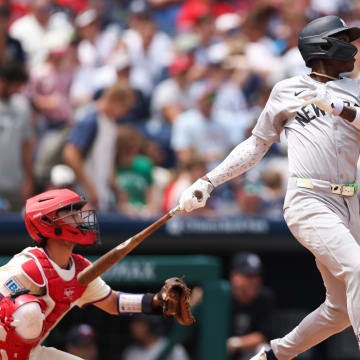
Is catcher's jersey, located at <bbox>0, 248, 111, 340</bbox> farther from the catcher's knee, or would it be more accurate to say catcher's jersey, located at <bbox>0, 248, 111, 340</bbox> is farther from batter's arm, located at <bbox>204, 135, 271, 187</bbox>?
batter's arm, located at <bbox>204, 135, 271, 187</bbox>

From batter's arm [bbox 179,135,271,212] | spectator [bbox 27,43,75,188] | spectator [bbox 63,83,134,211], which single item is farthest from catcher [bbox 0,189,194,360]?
spectator [bbox 27,43,75,188]

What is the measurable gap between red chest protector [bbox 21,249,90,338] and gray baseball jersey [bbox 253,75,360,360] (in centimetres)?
125

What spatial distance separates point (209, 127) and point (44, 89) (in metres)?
1.85

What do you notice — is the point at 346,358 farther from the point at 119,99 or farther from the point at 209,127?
the point at 119,99

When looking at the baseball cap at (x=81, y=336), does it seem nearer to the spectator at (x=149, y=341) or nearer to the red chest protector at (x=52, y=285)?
the spectator at (x=149, y=341)

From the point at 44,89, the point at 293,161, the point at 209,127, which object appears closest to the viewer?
the point at 293,161

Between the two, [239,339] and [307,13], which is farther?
[307,13]

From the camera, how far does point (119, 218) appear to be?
802cm

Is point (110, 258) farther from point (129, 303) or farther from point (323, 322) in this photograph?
point (323, 322)

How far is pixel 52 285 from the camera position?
526 centimetres

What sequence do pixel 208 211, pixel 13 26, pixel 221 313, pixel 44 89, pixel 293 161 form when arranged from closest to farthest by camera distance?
pixel 293 161 < pixel 221 313 < pixel 208 211 < pixel 44 89 < pixel 13 26

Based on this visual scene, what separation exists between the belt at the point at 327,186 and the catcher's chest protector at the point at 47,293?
54.1 inches

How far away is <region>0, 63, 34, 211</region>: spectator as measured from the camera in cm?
853

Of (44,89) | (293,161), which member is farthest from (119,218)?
(293,161)
